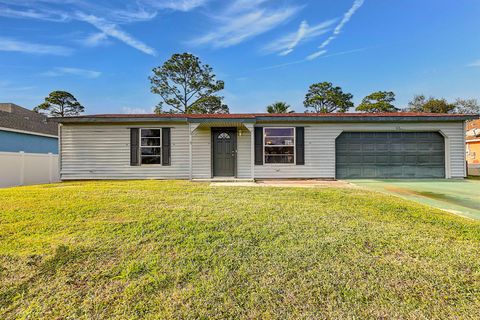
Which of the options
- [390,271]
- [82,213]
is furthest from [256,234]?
[82,213]

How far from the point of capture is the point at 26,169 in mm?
10242

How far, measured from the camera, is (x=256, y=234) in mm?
3312

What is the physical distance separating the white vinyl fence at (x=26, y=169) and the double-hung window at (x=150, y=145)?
4.75 meters

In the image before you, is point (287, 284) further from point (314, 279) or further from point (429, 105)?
point (429, 105)

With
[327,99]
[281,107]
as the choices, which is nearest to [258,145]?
[281,107]

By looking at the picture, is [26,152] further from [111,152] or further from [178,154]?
[178,154]

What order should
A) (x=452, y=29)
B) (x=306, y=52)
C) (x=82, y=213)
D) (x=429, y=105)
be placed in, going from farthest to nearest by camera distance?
(x=429, y=105) → (x=306, y=52) → (x=452, y=29) → (x=82, y=213)

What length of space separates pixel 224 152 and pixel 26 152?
11.0 metres

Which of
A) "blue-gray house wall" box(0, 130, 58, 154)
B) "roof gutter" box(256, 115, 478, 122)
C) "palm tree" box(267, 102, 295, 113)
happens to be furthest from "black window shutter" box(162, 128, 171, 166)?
"palm tree" box(267, 102, 295, 113)

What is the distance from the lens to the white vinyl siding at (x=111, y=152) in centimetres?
1025

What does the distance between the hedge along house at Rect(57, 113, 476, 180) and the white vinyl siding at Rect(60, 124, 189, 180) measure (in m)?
0.04

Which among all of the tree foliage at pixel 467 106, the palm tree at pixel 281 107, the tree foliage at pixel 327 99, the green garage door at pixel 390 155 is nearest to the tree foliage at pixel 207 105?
the palm tree at pixel 281 107

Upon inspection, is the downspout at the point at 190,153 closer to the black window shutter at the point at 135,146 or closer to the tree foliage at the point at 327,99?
the black window shutter at the point at 135,146

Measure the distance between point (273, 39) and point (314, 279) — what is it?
51.4 ft
